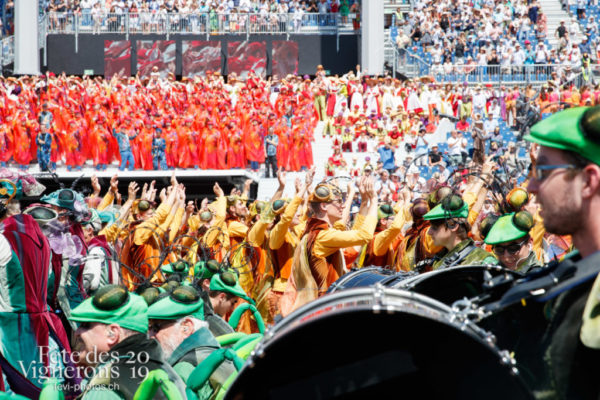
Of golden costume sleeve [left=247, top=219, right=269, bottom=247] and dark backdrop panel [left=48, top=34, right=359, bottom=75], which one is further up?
dark backdrop panel [left=48, top=34, right=359, bottom=75]

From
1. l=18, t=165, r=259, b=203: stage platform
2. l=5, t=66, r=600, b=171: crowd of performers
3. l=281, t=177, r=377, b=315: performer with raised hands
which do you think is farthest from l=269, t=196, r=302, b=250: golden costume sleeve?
l=5, t=66, r=600, b=171: crowd of performers

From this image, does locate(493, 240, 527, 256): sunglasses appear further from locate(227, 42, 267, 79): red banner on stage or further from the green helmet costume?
locate(227, 42, 267, 79): red banner on stage

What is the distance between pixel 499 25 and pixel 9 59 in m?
19.1

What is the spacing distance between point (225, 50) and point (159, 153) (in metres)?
13.6

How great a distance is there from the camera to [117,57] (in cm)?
3759

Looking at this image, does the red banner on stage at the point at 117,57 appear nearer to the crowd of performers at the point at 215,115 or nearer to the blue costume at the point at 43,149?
the crowd of performers at the point at 215,115

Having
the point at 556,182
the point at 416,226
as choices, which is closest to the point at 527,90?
the point at 416,226

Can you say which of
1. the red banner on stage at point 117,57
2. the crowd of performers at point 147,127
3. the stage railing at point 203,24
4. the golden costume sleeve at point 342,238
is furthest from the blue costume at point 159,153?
the golden costume sleeve at point 342,238

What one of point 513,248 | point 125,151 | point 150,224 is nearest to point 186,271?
point 150,224

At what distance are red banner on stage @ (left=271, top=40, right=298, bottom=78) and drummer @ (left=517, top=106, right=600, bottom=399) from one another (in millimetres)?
35371

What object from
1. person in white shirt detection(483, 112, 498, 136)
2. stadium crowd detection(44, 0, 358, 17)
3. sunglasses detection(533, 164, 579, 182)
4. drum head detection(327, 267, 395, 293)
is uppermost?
stadium crowd detection(44, 0, 358, 17)

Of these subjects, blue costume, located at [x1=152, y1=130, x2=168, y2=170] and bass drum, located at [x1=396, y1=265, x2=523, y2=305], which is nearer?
bass drum, located at [x1=396, y1=265, x2=523, y2=305]

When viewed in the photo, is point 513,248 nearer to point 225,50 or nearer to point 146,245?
point 146,245

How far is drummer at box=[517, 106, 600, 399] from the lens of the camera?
6.73 ft
